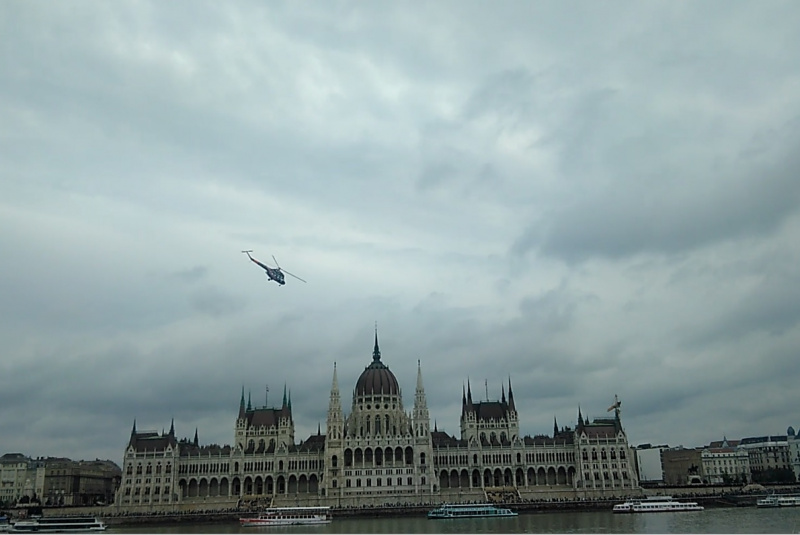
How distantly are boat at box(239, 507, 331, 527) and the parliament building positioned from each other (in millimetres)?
18425

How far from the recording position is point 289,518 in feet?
320

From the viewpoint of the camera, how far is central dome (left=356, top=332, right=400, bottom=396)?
470 feet

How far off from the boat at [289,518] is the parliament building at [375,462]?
18425 mm

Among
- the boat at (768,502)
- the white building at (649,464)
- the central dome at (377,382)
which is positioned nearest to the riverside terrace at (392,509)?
the boat at (768,502)

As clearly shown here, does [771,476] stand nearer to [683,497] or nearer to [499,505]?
[683,497]

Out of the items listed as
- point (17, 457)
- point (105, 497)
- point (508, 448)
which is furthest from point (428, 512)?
point (17, 457)

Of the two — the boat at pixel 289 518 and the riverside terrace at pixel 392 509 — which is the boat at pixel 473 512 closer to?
the riverside terrace at pixel 392 509

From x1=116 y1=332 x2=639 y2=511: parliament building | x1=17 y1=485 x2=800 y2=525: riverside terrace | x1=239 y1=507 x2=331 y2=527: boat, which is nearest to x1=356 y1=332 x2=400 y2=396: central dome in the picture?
x1=116 y1=332 x2=639 y2=511: parliament building

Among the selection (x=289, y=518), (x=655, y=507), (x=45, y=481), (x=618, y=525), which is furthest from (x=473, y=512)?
(x=45, y=481)

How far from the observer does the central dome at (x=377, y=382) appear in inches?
5640

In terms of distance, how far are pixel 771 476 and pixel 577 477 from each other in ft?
180

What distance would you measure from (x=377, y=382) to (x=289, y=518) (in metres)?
48.8

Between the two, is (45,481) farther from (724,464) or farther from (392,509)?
(724,464)

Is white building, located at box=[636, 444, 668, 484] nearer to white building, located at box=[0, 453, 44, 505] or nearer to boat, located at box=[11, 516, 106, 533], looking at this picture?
boat, located at box=[11, 516, 106, 533]
